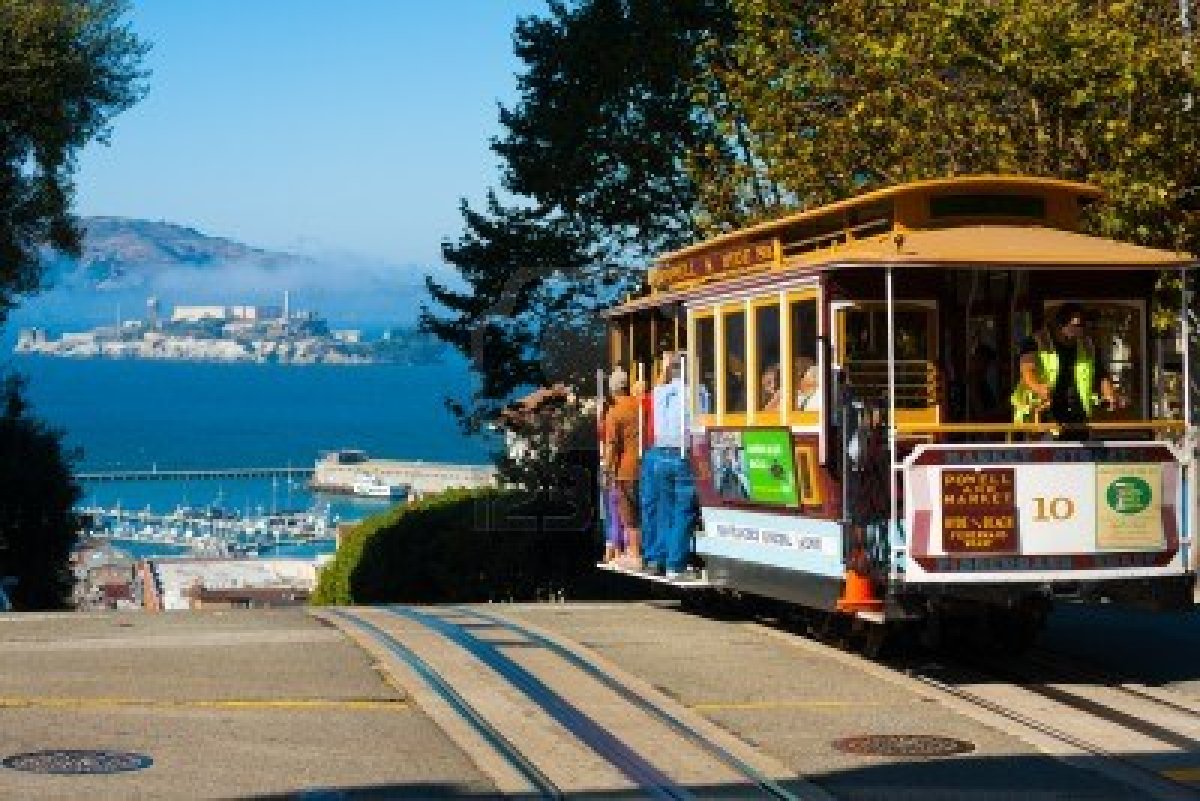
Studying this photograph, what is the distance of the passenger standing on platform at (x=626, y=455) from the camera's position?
22.2m

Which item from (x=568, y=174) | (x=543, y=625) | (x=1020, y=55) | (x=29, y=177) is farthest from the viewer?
(x=568, y=174)

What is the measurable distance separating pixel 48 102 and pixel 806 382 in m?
21.6

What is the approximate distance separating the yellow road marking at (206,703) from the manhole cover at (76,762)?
1.72 metres

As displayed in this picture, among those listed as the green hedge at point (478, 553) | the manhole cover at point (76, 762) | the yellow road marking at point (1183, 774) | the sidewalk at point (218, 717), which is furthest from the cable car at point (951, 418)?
the green hedge at point (478, 553)

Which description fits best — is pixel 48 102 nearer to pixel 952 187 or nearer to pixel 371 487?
pixel 952 187

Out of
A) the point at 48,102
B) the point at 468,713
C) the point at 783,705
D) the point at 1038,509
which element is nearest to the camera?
the point at 468,713

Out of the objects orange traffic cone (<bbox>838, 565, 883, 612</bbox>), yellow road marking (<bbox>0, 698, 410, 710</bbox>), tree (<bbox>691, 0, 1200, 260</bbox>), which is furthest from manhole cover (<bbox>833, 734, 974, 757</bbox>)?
tree (<bbox>691, 0, 1200, 260</bbox>)

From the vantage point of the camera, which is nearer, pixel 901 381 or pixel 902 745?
pixel 902 745

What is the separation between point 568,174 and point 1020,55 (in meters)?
20.4

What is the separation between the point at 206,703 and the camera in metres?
14.3

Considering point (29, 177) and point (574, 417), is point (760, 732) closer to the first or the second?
point (29, 177)

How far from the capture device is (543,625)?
19.3 m

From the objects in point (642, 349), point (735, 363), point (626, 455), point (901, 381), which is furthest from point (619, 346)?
point (901, 381)

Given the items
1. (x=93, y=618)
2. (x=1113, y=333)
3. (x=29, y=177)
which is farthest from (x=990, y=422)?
(x=29, y=177)
